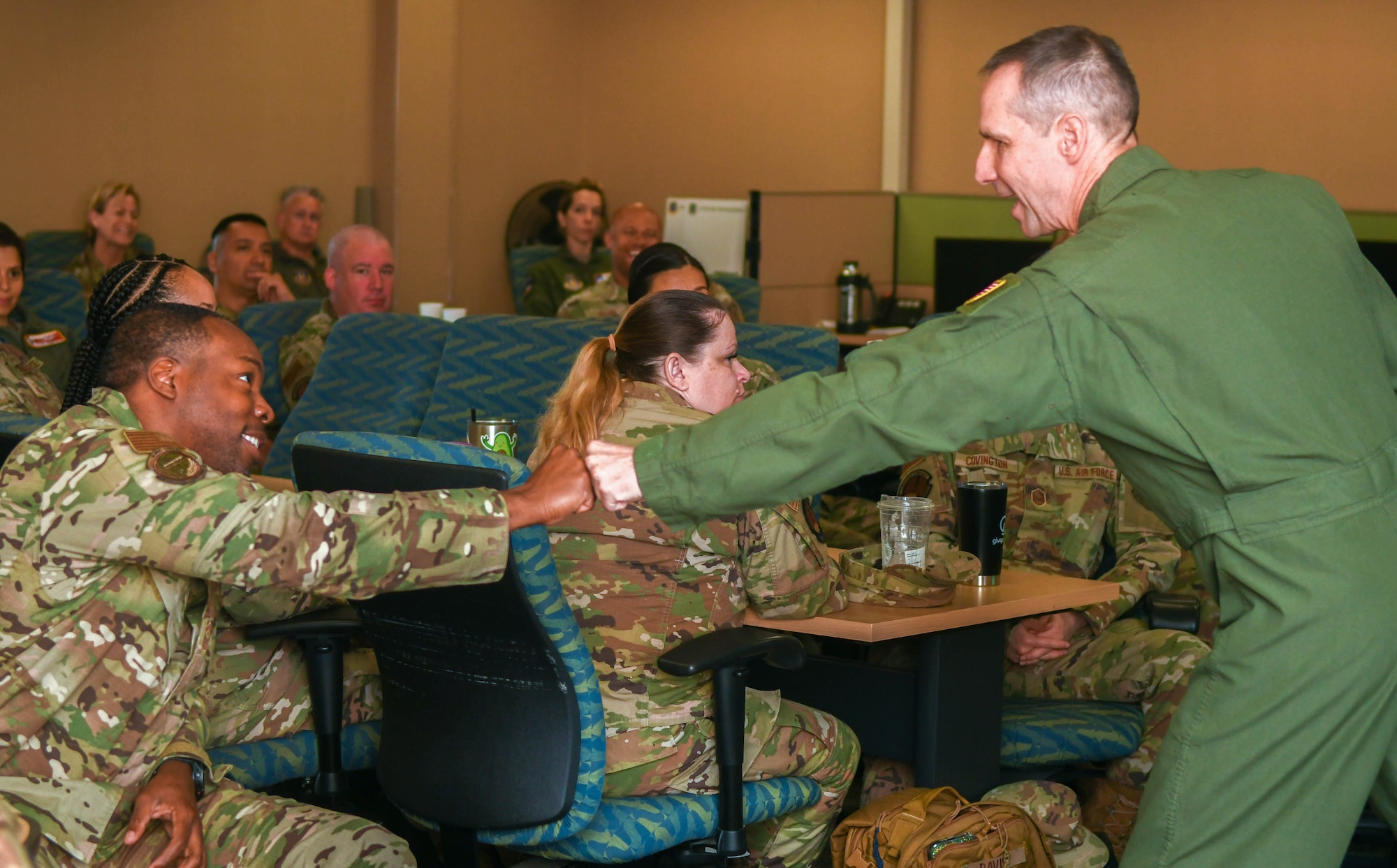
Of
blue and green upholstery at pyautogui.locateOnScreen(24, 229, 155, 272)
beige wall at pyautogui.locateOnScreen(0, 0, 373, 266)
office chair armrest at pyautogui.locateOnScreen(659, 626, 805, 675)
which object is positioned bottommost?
office chair armrest at pyautogui.locateOnScreen(659, 626, 805, 675)

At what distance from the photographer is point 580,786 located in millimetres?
1881

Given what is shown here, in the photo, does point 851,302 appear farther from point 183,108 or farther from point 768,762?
point 768,762

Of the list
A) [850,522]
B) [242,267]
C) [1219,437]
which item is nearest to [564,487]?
Result: [1219,437]

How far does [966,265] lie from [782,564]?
167 inches

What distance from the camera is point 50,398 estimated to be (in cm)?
369

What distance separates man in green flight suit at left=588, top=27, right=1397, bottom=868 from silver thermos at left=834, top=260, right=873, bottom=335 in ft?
16.9

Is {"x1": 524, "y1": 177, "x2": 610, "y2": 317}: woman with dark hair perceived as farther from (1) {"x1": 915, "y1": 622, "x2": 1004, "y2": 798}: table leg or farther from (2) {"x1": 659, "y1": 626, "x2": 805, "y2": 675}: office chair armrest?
(2) {"x1": 659, "y1": 626, "x2": 805, "y2": 675}: office chair armrest

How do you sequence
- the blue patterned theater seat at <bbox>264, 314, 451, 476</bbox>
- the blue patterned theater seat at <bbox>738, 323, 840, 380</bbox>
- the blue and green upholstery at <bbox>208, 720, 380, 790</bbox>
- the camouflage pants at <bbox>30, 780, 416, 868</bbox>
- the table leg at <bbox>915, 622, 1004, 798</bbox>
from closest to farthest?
the camouflage pants at <bbox>30, 780, 416, 868</bbox>, the blue and green upholstery at <bbox>208, 720, 380, 790</bbox>, the table leg at <bbox>915, 622, 1004, 798</bbox>, the blue patterned theater seat at <bbox>738, 323, 840, 380</bbox>, the blue patterned theater seat at <bbox>264, 314, 451, 476</bbox>

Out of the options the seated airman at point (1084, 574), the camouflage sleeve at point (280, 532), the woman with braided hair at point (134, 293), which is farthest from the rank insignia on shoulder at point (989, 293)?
the woman with braided hair at point (134, 293)

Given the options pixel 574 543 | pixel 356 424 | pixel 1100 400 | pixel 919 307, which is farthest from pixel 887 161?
pixel 1100 400

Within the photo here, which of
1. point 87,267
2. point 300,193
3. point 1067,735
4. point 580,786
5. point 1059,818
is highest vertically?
point 300,193

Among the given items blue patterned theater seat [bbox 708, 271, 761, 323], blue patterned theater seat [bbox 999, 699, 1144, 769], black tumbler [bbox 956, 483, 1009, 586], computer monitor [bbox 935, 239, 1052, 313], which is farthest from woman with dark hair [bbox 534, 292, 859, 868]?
computer monitor [bbox 935, 239, 1052, 313]

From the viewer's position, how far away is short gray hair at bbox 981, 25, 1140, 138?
1.52 m

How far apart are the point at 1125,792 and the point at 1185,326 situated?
1.63 m
